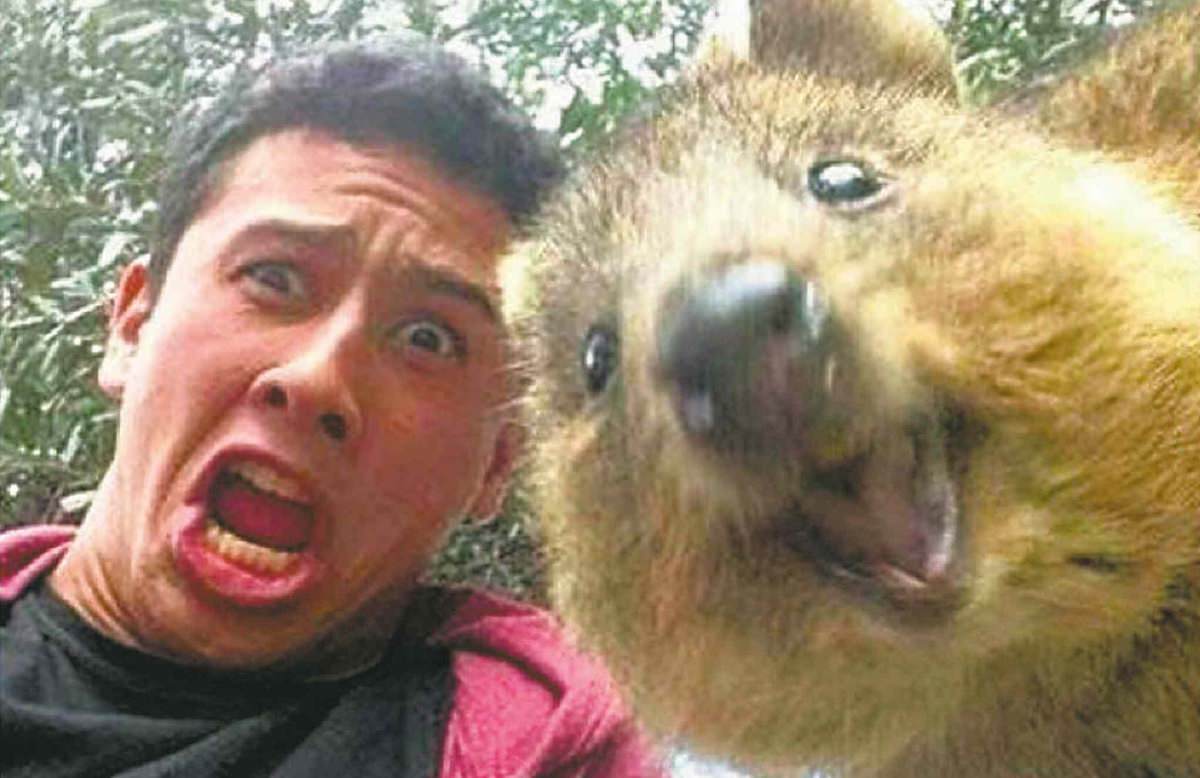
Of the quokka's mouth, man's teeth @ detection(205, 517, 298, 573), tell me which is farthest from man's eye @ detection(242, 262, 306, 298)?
the quokka's mouth

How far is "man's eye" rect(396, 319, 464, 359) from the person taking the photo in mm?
2053

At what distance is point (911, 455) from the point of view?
4.35ft

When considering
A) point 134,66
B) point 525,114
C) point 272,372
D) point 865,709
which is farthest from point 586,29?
point 865,709

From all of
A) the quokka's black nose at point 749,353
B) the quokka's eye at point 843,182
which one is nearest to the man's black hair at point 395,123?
the quokka's eye at point 843,182

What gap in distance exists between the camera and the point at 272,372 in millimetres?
1990

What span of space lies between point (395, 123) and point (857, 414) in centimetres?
99

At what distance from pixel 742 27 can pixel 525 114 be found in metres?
0.35

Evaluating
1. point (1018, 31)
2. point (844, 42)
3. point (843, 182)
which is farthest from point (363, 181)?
point (1018, 31)

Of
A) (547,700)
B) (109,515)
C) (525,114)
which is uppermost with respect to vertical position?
(525,114)

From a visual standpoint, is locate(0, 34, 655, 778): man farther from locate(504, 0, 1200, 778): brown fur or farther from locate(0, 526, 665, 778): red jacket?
locate(504, 0, 1200, 778): brown fur

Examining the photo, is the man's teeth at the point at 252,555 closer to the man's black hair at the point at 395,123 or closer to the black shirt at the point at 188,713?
the black shirt at the point at 188,713

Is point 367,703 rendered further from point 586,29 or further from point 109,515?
point 586,29

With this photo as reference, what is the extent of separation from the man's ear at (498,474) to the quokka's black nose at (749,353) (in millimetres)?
670

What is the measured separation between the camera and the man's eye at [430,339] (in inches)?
80.8
